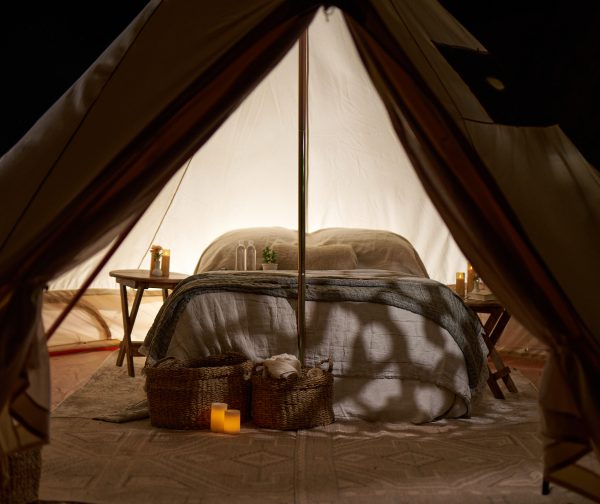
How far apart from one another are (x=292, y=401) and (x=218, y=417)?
29 cm

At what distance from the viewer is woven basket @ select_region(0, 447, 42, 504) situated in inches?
74.2

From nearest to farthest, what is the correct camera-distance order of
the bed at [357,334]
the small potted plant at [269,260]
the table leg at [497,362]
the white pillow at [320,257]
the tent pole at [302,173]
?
the tent pole at [302,173] → the bed at [357,334] → the table leg at [497,362] → the white pillow at [320,257] → the small potted plant at [269,260]

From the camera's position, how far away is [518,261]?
6.36 feet

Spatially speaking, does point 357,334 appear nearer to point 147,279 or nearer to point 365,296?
point 365,296

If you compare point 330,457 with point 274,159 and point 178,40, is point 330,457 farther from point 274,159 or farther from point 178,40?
point 274,159

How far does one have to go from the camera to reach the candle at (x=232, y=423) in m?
2.79

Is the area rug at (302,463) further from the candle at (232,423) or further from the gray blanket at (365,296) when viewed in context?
the gray blanket at (365,296)

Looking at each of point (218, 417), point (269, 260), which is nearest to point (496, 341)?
point (269, 260)

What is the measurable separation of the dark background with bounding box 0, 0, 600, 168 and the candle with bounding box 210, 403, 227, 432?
2.43 m

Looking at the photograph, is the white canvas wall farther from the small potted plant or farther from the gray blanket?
the gray blanket

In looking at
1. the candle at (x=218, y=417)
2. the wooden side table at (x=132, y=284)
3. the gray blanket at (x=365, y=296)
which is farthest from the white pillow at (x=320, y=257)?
the candle at (x=218, y=417)

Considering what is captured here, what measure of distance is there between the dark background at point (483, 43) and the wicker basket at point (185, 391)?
235cm

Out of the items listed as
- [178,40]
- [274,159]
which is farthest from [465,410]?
[274,159]

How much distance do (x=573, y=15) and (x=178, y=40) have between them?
9.69 feet
